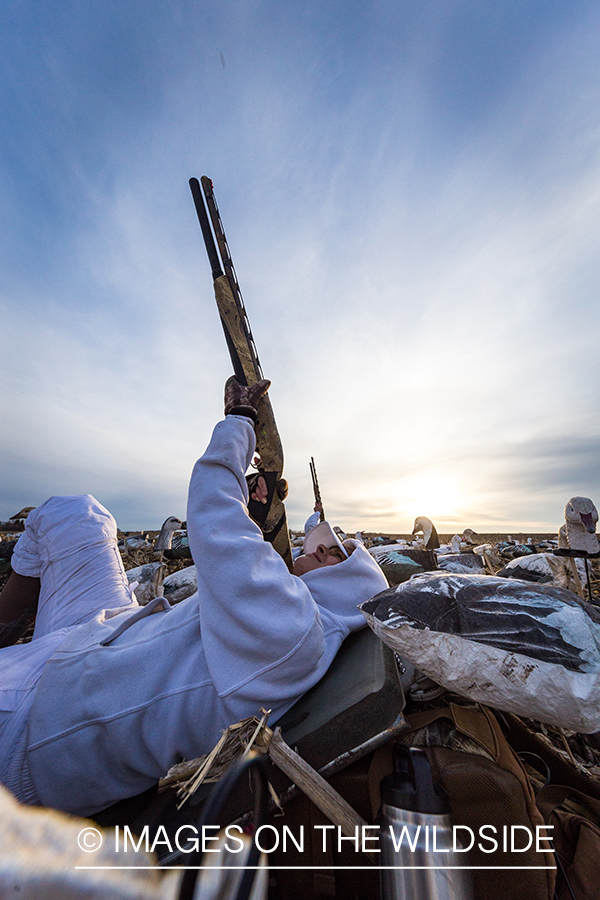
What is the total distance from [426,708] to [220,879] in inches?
42.4

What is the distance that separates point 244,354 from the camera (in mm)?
2867

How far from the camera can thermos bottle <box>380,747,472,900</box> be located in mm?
727

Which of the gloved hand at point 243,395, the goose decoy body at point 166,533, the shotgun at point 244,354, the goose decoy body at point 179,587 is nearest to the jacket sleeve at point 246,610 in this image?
the gloved hand at point 243,395

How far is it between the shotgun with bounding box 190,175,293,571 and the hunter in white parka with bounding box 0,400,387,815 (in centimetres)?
131

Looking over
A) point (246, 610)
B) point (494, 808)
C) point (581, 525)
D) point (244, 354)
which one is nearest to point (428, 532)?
point (581, 525)

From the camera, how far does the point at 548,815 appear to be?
1.01 meters

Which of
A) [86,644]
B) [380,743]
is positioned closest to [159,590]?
[86,644]

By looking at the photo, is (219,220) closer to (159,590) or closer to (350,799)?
(350,799)

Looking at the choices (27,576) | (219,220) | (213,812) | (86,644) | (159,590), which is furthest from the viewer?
(159,590)

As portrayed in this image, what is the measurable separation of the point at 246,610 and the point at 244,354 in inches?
87.1

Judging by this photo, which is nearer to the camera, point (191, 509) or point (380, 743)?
point (380, 743)

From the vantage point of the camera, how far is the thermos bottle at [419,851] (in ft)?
2.38

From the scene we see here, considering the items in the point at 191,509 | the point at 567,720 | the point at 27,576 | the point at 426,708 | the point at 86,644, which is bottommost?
the point at 426,708

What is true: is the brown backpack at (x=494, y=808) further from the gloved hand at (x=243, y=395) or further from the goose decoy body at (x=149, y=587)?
the goose decoy body at (x=149, y=587)
